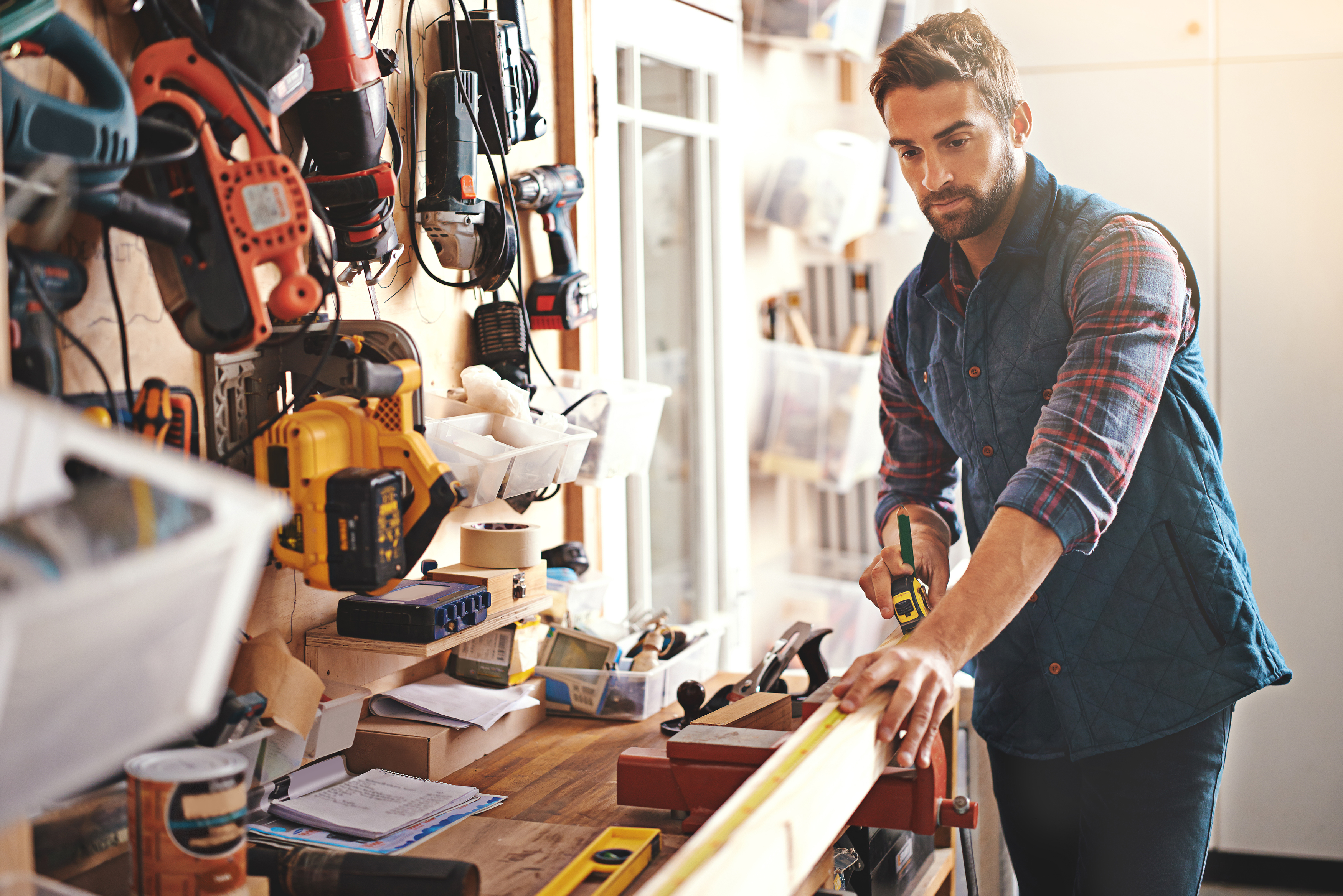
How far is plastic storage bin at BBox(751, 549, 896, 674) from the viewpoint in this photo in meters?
3.57

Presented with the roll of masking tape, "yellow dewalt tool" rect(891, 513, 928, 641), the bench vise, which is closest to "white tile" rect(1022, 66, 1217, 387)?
"yellow dewalt tool" rect(891, 513, 928, 641)

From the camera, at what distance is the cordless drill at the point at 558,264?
194 centimetres

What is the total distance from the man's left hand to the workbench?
0.22 metres

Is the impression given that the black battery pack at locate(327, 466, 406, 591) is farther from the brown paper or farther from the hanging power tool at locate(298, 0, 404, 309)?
the hanging power tool at locate(298, 0, 404, 309)

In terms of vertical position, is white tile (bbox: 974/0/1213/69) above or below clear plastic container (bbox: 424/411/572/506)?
above

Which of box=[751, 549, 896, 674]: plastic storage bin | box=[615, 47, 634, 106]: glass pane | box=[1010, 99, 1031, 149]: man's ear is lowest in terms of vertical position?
box=[751, 549, 896, 674]: plastic storage bin

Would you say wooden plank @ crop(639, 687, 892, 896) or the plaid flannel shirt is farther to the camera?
the plaid flannel shirt

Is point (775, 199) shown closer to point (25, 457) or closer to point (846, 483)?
point (846, 483)

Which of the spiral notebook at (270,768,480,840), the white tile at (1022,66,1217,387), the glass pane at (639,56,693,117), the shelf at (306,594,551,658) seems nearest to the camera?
the spiral notebook at (270,768,480,840)

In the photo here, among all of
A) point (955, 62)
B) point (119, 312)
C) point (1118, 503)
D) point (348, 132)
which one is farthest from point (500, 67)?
point (1118, 503)

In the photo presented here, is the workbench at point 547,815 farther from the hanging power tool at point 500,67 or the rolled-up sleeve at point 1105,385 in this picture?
the hanging power tool at point 500,67

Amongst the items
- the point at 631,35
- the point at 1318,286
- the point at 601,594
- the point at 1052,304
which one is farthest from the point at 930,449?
the point at 1318,286

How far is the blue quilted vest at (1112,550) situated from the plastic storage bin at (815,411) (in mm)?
1830

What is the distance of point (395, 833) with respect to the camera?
1.27 metres
